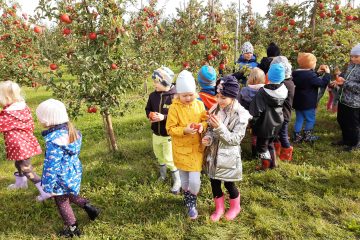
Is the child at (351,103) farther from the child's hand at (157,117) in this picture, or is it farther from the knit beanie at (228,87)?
the child's hand at (157,117)

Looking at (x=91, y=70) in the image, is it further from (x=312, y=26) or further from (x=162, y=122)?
(x=312, y=26)

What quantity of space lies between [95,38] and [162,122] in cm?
156

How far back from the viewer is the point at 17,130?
3955mm

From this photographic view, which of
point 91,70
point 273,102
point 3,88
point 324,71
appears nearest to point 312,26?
point 324,71

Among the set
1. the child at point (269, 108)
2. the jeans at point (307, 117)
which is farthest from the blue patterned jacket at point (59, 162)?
the jeans at point (307, 117)

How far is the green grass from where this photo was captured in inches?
127

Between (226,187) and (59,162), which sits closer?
(59,162)

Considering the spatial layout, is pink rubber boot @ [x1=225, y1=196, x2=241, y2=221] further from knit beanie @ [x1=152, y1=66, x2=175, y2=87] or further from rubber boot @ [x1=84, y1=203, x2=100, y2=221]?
knit beanie @ [x1=152, y1=66, x2=175, y2=87]

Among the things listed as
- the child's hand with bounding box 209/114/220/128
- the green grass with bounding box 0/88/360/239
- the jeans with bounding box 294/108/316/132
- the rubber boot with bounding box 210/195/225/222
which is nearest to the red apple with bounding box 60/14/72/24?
the green grass with bounding box 0/88/360/239

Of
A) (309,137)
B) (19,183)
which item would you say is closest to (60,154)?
(19,183)

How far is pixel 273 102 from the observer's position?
4105mm

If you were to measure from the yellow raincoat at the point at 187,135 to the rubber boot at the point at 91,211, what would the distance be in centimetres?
116

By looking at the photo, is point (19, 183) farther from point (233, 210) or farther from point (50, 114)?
point (233, 210)

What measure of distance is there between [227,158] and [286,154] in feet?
6.71
